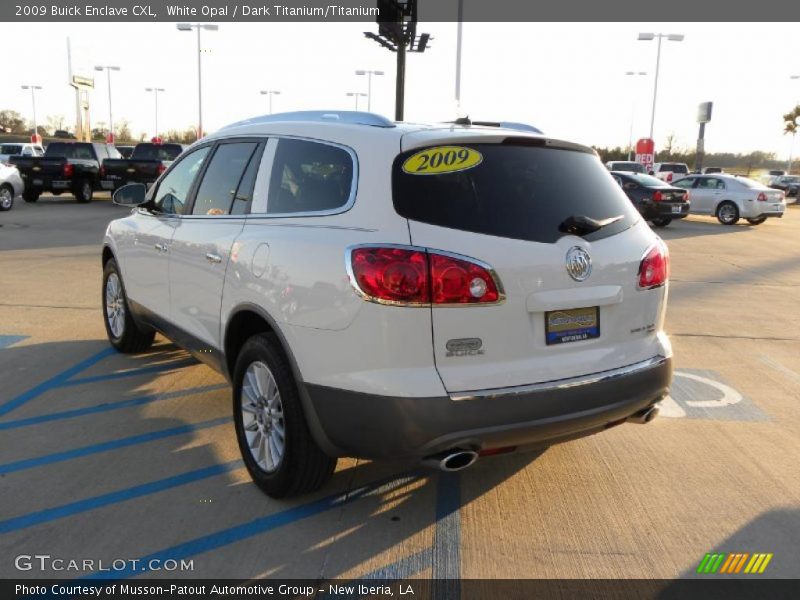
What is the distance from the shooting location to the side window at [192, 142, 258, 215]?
411 centimetres

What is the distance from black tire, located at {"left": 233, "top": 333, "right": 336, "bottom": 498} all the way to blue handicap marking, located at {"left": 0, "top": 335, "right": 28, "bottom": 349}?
365 centimetres

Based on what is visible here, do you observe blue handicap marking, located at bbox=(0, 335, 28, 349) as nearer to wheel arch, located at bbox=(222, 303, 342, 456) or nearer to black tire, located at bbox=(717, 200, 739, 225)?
wheel arch, located at bbox=(222, 303, 342, 456)

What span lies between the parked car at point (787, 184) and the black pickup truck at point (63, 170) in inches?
1490

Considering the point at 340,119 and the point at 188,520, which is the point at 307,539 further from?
the point at 340,119

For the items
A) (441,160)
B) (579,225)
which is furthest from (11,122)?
(579,225)

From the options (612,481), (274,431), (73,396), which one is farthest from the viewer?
(73,396)

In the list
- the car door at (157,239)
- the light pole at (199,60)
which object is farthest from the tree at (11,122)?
the car door at (157,239)

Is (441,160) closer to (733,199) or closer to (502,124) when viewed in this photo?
(502,124)

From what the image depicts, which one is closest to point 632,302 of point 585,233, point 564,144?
point 585,233

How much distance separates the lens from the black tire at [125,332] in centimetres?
575

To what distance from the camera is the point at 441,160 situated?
313 cm

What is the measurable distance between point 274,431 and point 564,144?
2.02 m

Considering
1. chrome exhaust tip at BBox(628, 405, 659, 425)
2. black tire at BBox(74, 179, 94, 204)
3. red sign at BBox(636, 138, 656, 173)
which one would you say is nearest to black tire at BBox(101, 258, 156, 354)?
chrome exhaust tip at BBox(628, 405, 659, 425)

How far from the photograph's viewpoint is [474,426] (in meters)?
2.89
